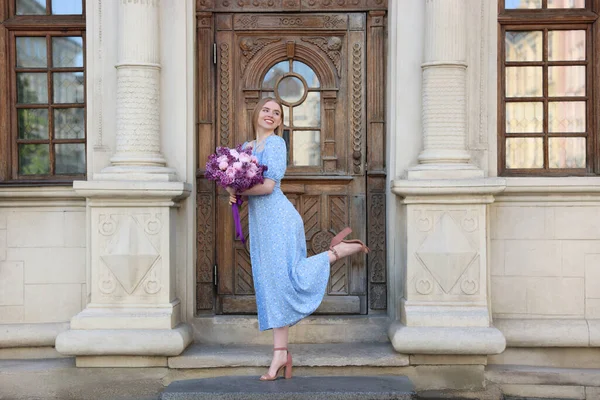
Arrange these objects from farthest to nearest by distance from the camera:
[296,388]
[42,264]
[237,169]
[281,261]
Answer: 1. [42,264]
2. [281,261]
3. [296,388]
4. [237,169]

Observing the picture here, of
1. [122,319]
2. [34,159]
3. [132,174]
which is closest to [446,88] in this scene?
[132,174]

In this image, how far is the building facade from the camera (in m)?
6.35

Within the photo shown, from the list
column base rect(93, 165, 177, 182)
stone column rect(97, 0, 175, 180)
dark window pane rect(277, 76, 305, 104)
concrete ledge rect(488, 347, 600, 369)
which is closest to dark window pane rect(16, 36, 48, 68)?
stone column rect(97, 0, 175, 180)

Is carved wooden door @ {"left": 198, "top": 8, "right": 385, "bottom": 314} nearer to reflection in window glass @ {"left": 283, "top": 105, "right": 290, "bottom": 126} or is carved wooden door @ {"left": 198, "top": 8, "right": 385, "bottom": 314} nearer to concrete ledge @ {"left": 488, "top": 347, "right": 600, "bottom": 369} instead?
reflection in window glass @ {"left": 283, "top": 105, "right": 290, "bottom": 126}

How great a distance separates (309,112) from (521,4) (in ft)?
6.82

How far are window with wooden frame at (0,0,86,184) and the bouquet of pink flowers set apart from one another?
1760 mm

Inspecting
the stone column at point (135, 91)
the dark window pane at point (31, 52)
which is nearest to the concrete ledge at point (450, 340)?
the stone column at point (135, 91)

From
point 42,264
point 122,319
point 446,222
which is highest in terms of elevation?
point 446,222

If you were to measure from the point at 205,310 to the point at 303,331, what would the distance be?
90 cm

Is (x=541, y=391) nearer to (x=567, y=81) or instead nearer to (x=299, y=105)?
(x=567, y=81)

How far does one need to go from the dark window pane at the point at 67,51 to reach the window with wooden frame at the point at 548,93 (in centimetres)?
371

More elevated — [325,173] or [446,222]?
[325,173]

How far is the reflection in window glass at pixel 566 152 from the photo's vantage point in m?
6.96

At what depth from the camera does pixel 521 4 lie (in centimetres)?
694
